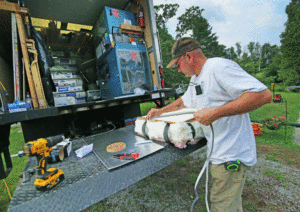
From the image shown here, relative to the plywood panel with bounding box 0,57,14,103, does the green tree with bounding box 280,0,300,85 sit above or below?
above

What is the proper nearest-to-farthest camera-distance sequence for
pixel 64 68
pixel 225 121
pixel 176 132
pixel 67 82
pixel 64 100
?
pixel 225 121 < pixel 176 132 < pixel 64 100 < pixel 67 82 < pixel 64 68

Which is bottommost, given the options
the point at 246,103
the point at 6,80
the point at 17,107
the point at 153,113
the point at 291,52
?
the point at 153,113

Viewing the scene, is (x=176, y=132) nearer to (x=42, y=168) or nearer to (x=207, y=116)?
(x=207, y=116)

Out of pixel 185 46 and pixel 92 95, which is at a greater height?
pixel 185 46

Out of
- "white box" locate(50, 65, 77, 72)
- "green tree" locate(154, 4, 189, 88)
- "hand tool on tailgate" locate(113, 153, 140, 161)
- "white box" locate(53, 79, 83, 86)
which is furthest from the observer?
"green tree" locate(154, 4, 189, 88)

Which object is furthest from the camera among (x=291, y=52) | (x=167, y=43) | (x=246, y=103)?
(x=291, y=52)

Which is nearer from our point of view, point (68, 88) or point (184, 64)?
point (184, 64)

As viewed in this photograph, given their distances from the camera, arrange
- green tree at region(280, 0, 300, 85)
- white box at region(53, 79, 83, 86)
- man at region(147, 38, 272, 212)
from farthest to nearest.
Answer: green tree at region(280, 0, 300, 85), white box at region(53, 79, 83, 86), man at region(147, 38, 272, 212)

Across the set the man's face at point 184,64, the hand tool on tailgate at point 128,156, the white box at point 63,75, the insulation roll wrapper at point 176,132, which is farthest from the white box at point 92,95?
the man's face at point 184,64

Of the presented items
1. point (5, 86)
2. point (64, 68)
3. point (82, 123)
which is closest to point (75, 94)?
point (64, 68)

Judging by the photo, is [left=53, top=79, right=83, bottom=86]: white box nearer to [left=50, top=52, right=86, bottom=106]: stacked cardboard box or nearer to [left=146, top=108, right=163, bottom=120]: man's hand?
[left=50, top=52, right=86, bottom=106]: stacked cardboard box

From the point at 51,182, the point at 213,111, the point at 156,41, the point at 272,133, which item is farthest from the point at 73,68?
the point at 272,133

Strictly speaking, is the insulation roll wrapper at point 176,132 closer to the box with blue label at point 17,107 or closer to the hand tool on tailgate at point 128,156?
the hand tool on tailgate at point 128,156

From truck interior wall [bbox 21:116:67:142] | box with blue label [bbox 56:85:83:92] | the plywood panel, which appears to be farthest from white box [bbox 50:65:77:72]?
truck interior wall [bbox 21:116:67:142]
